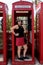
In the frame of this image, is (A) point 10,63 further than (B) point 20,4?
Yes

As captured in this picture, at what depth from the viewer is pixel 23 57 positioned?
838cm

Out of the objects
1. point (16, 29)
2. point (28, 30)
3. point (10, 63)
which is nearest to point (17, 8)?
point (16, 29)

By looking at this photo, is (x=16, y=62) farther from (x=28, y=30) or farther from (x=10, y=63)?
(x=28, y=30)

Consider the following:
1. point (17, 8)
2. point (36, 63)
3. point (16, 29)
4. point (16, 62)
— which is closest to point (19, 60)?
point (16, 62)

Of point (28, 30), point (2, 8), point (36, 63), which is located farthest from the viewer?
point (28, 30)

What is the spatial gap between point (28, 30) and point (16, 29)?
125 centimetres

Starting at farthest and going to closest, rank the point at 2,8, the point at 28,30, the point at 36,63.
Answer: the point at 28,30 < the point at 36,63 < the point at 2,8

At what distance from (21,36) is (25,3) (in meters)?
1.30

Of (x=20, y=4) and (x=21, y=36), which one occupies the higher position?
(x=20, y=4)

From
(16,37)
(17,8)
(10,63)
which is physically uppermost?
(17,8)

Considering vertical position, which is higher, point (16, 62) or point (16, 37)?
point (16, 37)

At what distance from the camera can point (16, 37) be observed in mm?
8227

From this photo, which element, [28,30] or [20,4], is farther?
[28,30]

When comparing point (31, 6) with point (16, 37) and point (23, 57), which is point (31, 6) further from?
point (23, 57)
